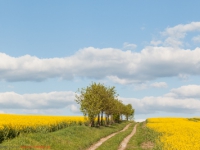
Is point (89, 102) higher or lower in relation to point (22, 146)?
higher

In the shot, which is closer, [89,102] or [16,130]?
[16,130]

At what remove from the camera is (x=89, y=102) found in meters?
61.8

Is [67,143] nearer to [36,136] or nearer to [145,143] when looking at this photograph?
[36,136]

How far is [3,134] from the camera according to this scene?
31781 millimetres

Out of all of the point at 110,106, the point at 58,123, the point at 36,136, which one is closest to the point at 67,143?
the point at 36,136

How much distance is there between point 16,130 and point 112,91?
45688 millimetres

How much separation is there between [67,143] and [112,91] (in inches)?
1840

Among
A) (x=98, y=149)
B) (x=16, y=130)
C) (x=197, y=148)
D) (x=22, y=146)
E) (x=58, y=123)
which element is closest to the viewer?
(x=197, y=148)

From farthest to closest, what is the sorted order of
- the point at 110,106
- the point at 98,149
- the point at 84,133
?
the point at 110,106 < the point at 84,133 < the point at 98,149

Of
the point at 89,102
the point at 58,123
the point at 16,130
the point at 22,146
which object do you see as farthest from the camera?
the point at 89,102

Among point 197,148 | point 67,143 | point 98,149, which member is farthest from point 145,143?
point 197,148

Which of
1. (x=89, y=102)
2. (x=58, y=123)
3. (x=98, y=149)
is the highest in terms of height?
(x=89, y=102)

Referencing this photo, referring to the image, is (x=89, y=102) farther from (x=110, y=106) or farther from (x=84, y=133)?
(x=84, y=133)

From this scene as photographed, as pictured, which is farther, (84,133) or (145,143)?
(84,133)
